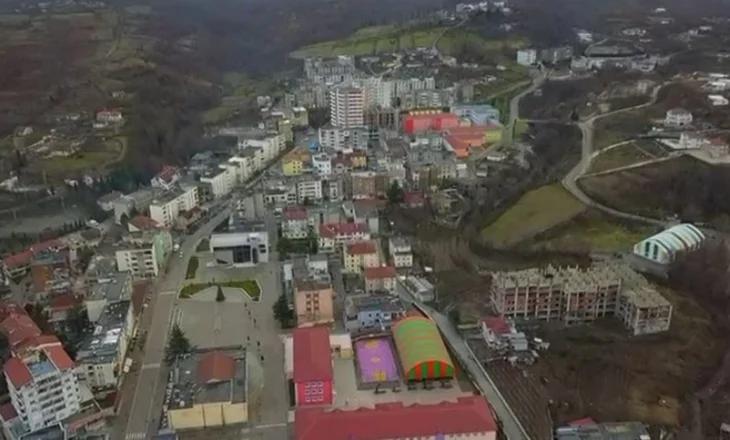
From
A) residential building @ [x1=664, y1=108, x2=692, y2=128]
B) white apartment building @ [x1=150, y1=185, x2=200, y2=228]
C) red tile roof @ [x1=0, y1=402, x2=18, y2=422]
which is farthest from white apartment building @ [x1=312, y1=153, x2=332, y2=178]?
residential building @ [x1=664, y1=108, x2=692, y2=128]

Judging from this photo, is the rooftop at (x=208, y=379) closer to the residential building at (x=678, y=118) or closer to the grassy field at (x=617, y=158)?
the grassy field at (x=617, y=158)

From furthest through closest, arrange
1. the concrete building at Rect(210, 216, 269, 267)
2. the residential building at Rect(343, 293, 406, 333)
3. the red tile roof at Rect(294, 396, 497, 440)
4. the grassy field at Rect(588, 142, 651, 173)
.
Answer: the grassy field at Rect(588, 142, 651, 173)
the concrete building at Rect(210, 216, 269, 267)
the residential building at Rect(343, 293, 406, 333)
the red tile roof at Rect(294, 396, 497, 440)

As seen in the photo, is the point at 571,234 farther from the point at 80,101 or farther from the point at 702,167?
the point at 80,101

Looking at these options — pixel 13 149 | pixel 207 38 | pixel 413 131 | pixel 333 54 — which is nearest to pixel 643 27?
pixel 333 54

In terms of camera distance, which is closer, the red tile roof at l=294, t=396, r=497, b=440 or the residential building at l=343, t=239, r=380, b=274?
the red tile roof at l=294, t=396, r=497, b=440

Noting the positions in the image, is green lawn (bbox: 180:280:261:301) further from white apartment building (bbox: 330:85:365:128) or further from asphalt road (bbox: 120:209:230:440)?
white apartment building (bbox: 330:85:365:128)

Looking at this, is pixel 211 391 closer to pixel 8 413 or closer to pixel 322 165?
pixel 8 413

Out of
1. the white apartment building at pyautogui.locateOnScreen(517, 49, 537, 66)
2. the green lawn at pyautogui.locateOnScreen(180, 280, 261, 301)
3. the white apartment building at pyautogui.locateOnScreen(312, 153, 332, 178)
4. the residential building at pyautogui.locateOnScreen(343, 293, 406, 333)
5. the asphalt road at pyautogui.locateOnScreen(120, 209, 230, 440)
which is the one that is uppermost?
the white apartment building at pyautogui.locateOnScreen(517, 49, 537, 66)

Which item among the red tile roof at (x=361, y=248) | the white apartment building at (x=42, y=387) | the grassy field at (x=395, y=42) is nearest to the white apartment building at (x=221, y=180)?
the red tile roof at (x=361, y=248)
